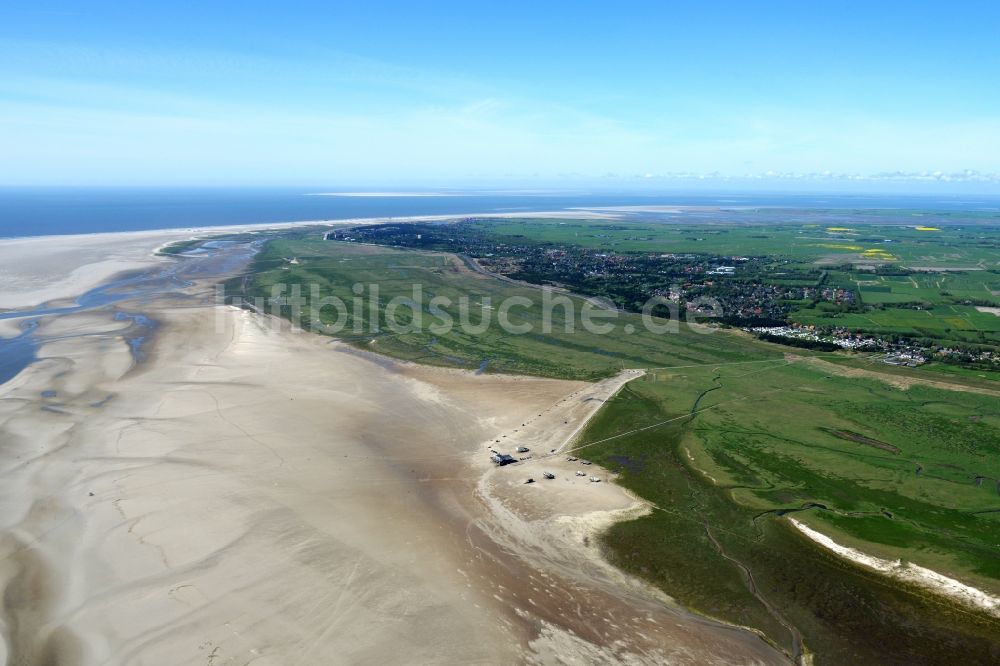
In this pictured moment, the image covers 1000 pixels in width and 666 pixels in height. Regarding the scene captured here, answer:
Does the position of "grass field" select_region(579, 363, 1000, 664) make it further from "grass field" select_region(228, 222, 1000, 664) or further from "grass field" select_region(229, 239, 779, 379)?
"grass field" select_region(229, 239, 779, 379)

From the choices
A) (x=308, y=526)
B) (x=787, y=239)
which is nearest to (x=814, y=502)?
(x=308, y=526)

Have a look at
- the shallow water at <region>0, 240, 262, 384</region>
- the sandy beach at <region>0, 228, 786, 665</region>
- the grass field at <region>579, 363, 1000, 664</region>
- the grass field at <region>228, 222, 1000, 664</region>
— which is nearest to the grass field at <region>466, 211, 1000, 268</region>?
the shallow water at <region>0, 240, 262, 384</region>

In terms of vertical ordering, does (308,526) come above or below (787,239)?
below

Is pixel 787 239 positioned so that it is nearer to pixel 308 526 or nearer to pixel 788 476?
pixel 788 476

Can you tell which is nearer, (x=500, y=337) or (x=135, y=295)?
(x=500, y=337)

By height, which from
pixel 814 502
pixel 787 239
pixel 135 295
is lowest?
pixel 814 502

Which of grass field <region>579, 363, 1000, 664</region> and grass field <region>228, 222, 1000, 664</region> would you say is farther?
→ grass field <region>228, 222, 1000, 664</region>

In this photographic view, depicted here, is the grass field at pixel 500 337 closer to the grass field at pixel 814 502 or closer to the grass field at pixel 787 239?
the grass field at pixel 814 502

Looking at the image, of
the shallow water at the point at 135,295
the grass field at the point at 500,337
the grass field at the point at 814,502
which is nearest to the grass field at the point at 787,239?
the grass field at the point at 500,337

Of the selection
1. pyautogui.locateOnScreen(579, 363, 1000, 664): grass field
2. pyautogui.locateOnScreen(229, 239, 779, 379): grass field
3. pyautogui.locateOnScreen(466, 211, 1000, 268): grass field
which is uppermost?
pyautogui.locateOnScreen(466, 211, 1000, 268): grass field
